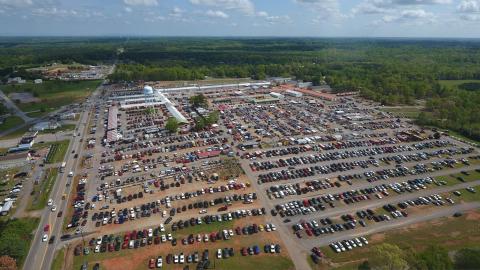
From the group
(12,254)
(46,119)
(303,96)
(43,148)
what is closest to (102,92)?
(46,119)

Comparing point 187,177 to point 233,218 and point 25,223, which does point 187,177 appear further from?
Answer: point 25,223

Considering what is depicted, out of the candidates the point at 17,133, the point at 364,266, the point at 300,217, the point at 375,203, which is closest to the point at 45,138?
the point at 17,133

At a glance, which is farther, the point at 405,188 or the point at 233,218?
the point at 405,188

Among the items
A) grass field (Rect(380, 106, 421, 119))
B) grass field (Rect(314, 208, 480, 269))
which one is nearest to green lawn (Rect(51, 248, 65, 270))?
grass field (Rect(314, 208, 480, 269))

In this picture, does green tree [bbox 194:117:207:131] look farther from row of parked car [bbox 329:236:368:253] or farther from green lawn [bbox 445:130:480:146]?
green lawn [bbox 445:130:480:146]

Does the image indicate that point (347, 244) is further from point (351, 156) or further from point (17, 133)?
point (17, 133)
